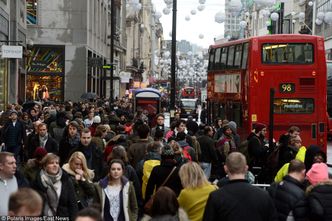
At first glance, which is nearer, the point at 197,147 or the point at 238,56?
the point at 197,147

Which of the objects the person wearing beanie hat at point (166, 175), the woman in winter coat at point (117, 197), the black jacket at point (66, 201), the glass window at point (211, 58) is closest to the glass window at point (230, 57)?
the glass window at point (211, 58)

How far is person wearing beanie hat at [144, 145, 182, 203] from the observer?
9.11 metres

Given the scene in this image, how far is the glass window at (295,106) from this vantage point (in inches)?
873

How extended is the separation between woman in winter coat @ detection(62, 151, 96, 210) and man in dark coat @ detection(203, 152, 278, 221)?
8.03 feet

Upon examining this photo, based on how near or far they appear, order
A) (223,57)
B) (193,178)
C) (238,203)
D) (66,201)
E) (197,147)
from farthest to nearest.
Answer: (223,57) → (197,147) → (66,201) → (193,178) → (238,203)

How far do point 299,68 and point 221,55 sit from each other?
15.1 feet

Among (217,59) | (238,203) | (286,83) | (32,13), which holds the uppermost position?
(32,13)

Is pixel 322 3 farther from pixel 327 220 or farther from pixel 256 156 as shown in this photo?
pixel 327 220

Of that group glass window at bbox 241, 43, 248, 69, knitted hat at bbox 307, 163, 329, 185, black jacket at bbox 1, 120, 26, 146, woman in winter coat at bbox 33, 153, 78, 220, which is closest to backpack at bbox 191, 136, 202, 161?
black jacket at bbox 1, 120, 26, 146

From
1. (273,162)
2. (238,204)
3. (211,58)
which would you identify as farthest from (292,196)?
(211,58)

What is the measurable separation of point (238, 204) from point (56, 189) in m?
2.40

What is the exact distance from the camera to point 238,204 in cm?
652

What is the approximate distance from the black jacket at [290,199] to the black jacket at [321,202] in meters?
0.14

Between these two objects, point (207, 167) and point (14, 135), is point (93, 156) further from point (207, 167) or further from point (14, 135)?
point (14, 135)
